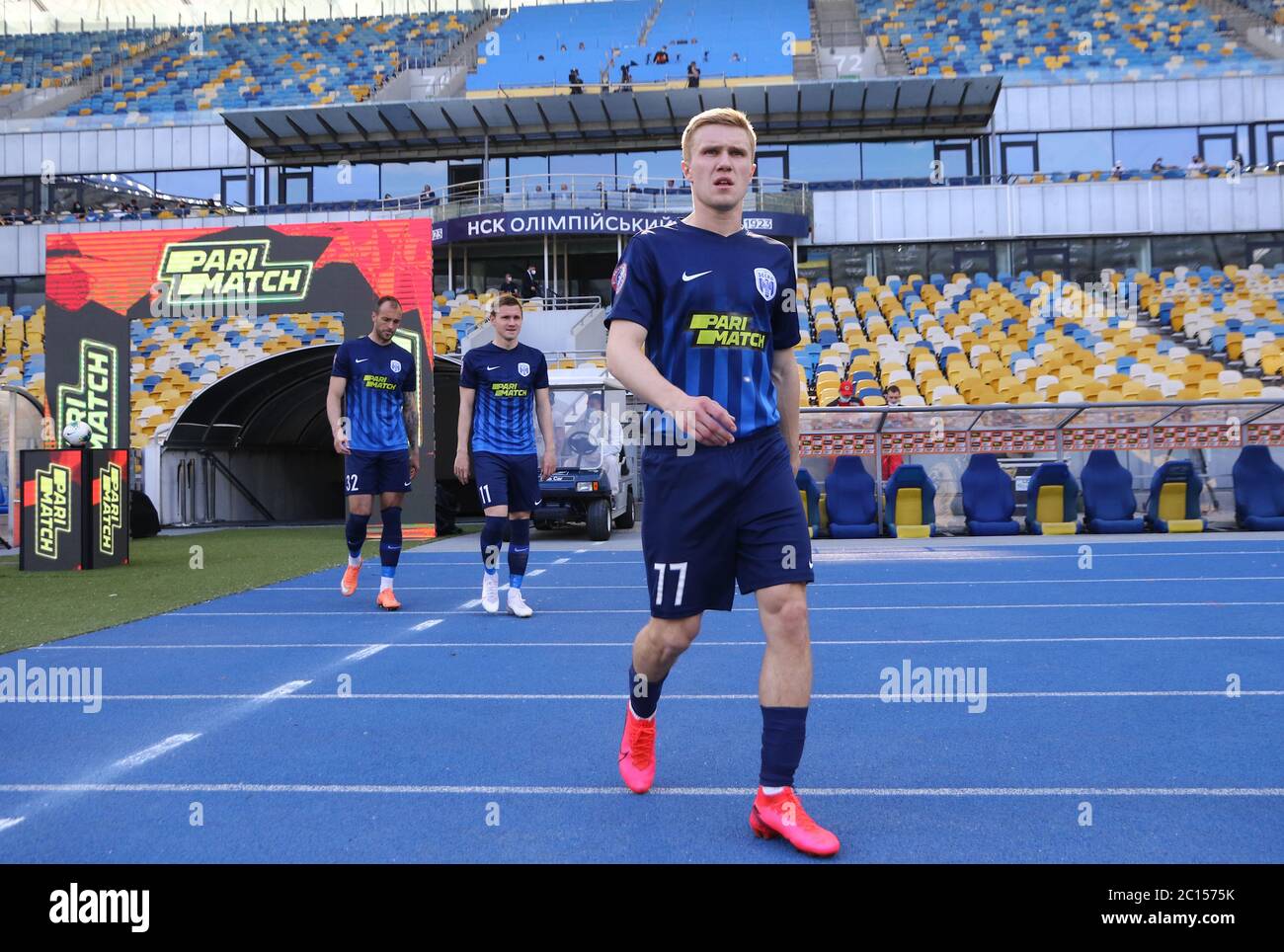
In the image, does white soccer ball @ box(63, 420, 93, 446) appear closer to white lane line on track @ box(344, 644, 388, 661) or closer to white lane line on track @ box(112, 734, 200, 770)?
white lane line on track @ box(344, 644, 388, 661)

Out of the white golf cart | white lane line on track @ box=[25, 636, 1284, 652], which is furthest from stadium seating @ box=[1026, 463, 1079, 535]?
white lane line on track @ box=[25, 636, 1284, 652]

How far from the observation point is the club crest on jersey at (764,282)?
3.19 metres

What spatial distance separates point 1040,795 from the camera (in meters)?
3.35

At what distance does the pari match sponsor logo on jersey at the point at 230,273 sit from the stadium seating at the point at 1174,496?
41.9ft

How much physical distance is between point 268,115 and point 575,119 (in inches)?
361

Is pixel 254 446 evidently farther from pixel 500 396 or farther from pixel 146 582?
pixel 500 396

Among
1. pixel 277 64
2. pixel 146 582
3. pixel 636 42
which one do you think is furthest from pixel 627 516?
pixel 277 64

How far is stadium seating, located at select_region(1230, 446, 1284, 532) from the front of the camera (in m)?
14.7

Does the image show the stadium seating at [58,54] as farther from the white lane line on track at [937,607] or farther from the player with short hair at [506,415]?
the player with short hair at [506,415]

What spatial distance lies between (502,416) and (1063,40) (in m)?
36.7

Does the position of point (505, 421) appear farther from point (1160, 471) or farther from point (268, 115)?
point (268, 115)

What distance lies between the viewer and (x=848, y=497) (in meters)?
15.1

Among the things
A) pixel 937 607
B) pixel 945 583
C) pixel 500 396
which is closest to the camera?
pixel 500 396
